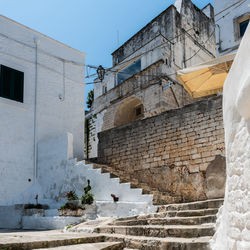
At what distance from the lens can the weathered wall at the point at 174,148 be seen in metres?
8.48

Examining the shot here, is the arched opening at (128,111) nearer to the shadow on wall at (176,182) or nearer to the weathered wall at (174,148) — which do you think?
the weathered wall at (174,148)

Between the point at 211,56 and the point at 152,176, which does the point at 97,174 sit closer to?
the point at 152,176

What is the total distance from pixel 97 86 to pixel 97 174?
10.5 m

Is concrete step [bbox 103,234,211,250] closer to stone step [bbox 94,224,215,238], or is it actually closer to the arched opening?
stone step [bbox 94,224,215,238]

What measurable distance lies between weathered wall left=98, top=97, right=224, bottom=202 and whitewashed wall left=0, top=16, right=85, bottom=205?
101 inches

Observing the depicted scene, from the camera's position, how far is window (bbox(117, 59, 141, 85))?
16.0m

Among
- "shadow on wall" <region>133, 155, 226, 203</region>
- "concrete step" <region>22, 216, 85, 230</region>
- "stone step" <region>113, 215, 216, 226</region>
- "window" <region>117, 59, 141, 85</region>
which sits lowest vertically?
"concrete step" <region>22, 216, 85, 230</region>

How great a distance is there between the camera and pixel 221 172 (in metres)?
5.17

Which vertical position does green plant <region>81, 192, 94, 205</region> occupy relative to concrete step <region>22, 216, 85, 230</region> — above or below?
above

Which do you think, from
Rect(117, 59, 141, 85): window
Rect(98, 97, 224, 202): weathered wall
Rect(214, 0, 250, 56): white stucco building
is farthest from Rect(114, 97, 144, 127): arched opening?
Rect(214, 0, 250, 56): white stucco building

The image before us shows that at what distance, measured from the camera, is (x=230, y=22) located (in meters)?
12.2

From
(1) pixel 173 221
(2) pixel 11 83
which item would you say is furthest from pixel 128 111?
(1) pixel 173 221

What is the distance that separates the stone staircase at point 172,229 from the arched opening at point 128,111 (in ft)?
34.6

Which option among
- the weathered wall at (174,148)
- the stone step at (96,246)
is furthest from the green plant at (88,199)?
the stone step at (96,246)
